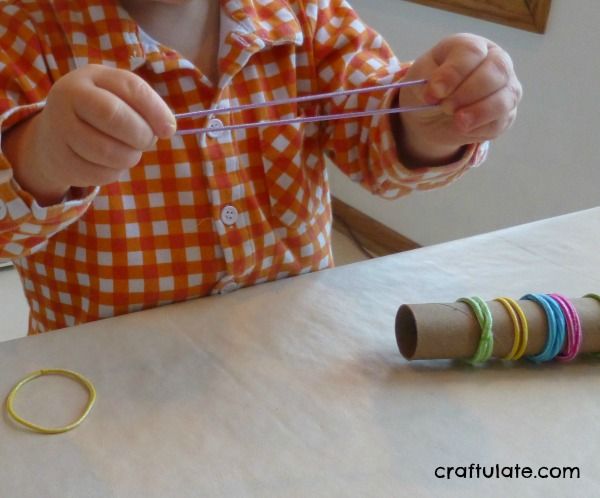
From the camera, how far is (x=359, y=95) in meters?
0.77

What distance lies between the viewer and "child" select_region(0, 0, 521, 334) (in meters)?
0.64

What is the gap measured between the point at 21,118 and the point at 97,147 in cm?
12

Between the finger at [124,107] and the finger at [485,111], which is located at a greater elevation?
the finger at [124,107]

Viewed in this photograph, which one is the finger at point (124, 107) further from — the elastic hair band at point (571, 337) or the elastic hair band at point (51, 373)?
the elastic hair band at point (571, 337)

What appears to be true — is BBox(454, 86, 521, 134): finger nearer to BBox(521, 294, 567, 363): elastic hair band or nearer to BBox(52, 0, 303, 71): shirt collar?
BBox(521, 294, 567, 363): elastic hair band

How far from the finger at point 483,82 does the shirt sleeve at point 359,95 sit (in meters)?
0.11

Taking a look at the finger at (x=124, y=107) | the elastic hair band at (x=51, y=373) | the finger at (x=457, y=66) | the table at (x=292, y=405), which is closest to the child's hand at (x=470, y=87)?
the finger at (x=457, y=66)

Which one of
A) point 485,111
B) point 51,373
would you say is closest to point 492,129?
point 485,111

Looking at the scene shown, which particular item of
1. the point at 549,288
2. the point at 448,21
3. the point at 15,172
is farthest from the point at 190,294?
the point at 448,21

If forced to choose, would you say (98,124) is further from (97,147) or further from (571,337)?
(571,337)

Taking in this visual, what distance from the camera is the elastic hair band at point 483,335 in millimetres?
566

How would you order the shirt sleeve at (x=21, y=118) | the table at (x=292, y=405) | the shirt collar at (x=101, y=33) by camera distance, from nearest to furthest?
the table at (x=292, y=405) < the shirt sleeve at (x=21, y=118) < the shirt collar at (x=101, y=33)

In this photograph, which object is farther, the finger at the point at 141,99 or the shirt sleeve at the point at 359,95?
the shirt sleeve at the point at 359,95

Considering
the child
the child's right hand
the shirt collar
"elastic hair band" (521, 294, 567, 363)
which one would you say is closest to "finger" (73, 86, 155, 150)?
the child's right hand
